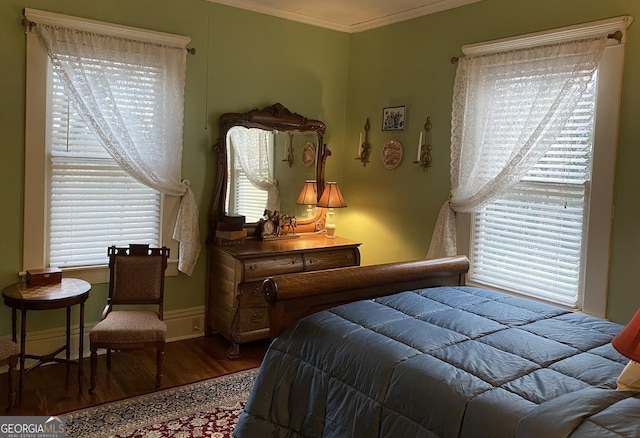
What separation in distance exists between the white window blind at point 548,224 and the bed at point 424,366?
0.71 metres

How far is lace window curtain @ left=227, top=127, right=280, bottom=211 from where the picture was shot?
4.43 m

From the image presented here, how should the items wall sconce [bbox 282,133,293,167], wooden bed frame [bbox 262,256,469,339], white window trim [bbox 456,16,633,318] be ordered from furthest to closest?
wall sconce [bbox 282,133,293,167] < white window trim [bbox 456,16,633,318] < wooden bed frame [bbox 262,256,469,339]

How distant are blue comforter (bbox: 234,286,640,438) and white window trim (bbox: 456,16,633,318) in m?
0.65

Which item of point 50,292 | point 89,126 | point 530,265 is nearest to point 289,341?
point 50,292

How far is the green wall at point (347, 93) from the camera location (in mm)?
3326

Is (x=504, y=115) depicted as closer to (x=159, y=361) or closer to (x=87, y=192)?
(x=159, y=361)

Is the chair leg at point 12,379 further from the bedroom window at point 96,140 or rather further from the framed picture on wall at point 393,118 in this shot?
the framed picture on wall at point 393,118

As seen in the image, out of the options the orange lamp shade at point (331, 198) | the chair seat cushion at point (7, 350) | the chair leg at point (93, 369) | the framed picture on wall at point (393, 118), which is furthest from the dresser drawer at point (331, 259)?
the chair seat cushion at point (7, 350)

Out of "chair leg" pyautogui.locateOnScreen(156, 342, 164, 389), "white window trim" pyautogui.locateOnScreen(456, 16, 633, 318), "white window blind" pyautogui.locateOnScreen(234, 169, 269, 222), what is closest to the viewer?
"white window trim" pyautogui.locateOnScreen(456, 16, 633, 318)

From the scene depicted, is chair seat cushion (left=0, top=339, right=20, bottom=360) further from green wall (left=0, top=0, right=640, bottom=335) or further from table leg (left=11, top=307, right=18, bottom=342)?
green wall (left=0, top=0, right=640, bottom=335)

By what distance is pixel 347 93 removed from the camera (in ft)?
16.8

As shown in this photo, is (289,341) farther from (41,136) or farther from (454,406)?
(41,136)

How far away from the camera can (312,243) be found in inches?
179

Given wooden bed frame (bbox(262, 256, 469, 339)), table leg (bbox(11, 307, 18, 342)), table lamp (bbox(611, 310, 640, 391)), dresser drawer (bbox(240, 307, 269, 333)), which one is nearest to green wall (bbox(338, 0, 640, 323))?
wooden bed frame (bbox(262, 256, 469, 339))
